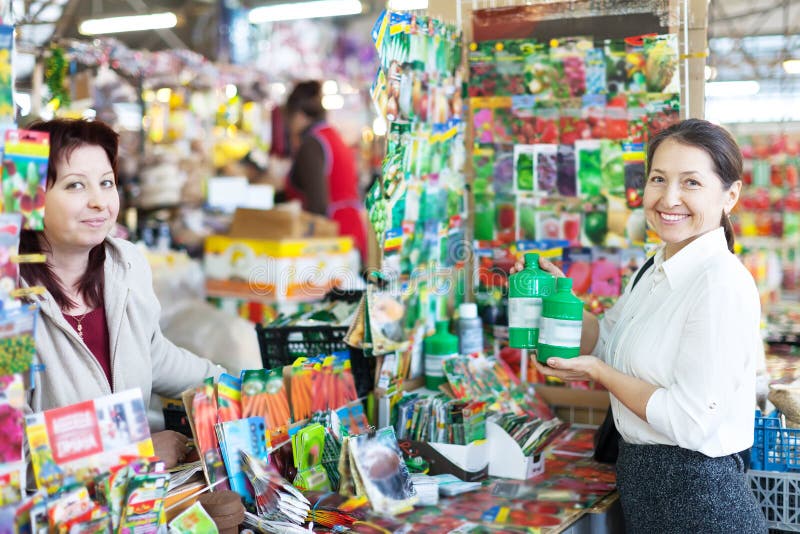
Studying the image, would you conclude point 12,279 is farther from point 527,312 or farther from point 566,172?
point 566,172

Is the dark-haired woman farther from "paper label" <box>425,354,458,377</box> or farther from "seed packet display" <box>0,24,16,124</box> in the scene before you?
"paper label" <box>425,354,458,377</box>

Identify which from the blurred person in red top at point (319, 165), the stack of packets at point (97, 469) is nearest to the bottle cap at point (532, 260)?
the stack of packets at point (97, 469)

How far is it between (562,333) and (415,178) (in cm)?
102

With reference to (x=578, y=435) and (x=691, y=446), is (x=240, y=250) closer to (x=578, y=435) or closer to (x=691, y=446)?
(x=578, y=435)

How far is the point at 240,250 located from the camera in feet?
22.5

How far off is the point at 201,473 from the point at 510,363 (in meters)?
1.64

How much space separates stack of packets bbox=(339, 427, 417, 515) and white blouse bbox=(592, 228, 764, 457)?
0.65 metres

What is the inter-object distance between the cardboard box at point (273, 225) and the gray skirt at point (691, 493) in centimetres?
461

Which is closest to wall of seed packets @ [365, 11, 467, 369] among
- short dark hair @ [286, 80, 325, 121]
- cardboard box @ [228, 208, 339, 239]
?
cardboard box @ [228, 208, 339, 239]

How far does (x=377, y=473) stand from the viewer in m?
2.46

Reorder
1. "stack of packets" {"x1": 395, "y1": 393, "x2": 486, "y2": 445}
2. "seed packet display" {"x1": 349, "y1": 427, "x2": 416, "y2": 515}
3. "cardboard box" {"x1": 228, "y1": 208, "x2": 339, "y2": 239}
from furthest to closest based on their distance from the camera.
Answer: "cardboard box" {"x1": 228, "y1": 208, "x2": 339, "y2": 239}
"stack of packets" {"x1": 395, "y1": 393, "x2": 486, "y2": 445}
"seed packet display" {"x1": 349, "y1": 427, "x2": 416, "y2": 515}

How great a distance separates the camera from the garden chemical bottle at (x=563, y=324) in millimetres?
2369

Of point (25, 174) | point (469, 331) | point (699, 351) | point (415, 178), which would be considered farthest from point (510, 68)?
point (25, 174)

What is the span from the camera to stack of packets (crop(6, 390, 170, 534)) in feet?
6.22
